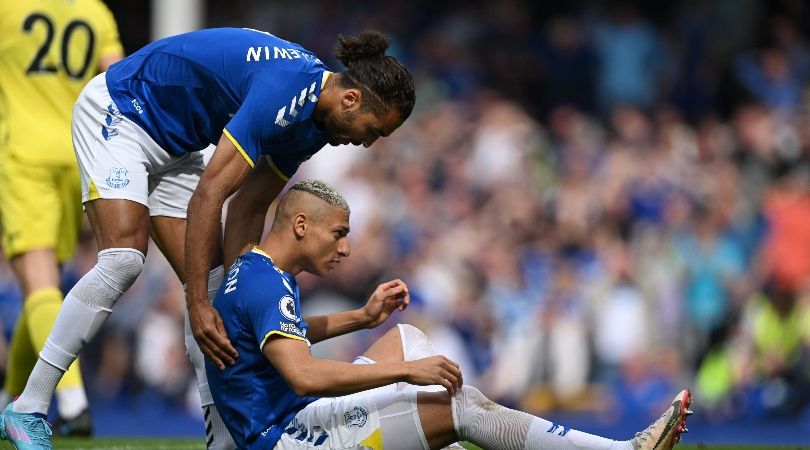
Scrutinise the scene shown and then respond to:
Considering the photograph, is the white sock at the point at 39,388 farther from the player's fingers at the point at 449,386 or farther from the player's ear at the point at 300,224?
the player's fingers at the point at 449,386

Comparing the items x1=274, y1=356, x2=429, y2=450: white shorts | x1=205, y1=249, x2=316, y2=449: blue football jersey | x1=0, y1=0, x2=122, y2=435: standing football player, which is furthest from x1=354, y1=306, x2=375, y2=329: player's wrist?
x1=0, y1=0, x2=122, y2=435: standing football player

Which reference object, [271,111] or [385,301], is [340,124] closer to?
[271,111]

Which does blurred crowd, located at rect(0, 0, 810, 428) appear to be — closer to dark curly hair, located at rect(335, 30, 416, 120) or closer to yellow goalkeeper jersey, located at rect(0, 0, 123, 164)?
yellow goalkeeper jersey, located at rect(0, 0, 123, 164)

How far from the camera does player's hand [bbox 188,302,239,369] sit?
5.12 meters

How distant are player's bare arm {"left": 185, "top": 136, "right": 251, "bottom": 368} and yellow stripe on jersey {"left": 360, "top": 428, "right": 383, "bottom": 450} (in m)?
0.69

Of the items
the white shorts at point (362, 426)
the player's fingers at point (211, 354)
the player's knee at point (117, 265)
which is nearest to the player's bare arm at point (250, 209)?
the player's knee at point (117, 265)

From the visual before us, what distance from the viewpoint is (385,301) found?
5617 millimetres

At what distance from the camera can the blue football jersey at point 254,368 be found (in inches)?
199

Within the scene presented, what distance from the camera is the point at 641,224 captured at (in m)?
13.0

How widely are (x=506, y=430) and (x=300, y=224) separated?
115cm

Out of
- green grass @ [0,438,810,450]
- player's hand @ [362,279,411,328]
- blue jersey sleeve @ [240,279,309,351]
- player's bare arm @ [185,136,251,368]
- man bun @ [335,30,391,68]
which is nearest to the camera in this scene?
Result: blue jersey sleeve @ [240,279,309,351]

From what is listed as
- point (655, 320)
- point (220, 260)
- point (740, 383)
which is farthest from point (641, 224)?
point (220, 260)

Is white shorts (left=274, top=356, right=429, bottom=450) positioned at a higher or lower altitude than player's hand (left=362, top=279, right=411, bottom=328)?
lower

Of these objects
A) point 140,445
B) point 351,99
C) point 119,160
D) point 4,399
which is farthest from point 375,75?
point 4,399
